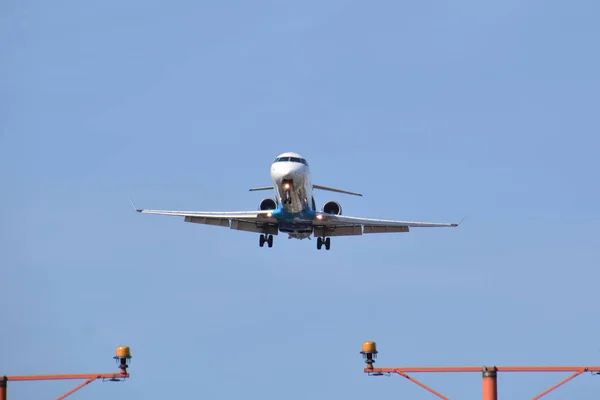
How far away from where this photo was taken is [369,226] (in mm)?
57406

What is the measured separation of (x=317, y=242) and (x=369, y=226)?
239 centimetres

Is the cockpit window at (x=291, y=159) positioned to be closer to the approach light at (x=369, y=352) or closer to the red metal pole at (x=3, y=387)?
the approach light at (x=369, y=352)

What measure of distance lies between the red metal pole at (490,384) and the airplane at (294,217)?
20.5m

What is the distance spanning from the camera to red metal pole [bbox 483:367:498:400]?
33125 mm

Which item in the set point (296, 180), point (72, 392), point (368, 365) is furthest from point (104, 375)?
point (296, 180)

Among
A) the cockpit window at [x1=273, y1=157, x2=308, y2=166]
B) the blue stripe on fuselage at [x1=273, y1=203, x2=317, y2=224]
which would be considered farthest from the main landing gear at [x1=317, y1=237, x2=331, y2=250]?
the cockpit window at [x1=273, y1=157, x2=308, y2=166]

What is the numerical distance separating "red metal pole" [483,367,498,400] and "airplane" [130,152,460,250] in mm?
20481

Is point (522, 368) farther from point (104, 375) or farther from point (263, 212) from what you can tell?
point (263, 212)

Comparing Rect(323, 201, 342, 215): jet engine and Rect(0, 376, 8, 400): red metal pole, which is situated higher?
Rect(323, 201, 342, 215): jet engine

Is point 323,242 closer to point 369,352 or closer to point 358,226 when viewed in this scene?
point 358,226

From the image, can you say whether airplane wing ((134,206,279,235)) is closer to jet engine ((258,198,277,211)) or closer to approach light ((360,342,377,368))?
jet engine ((258,198,277,211))

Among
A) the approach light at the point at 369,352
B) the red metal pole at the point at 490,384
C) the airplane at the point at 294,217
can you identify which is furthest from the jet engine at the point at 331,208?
the red metal pole at the point at 490,384

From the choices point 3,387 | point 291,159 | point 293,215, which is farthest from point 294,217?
point 3,387

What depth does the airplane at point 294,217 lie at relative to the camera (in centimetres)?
5300
